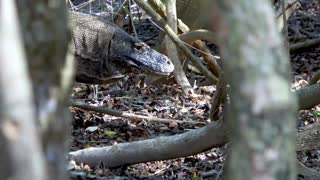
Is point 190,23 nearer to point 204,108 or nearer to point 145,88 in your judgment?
point 145,88

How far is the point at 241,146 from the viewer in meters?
1.30

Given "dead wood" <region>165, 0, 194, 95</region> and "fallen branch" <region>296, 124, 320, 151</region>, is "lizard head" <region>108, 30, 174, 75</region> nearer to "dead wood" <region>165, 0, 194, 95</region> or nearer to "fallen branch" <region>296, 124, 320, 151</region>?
"dead wood" <region>165, 0, 194, 95</region>

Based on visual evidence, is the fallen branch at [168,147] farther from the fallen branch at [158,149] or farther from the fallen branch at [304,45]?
the fallen branch at [304,45]

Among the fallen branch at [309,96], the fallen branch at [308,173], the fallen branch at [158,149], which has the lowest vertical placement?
the fallen branch at [308,173]

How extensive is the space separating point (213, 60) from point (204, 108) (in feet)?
2.19

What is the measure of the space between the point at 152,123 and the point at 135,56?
523 mm

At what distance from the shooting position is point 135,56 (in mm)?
5469

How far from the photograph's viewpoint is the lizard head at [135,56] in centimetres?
539

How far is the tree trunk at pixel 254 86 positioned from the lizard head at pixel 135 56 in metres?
4.08

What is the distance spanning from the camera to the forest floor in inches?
170

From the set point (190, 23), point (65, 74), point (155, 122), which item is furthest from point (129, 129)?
point (65, 74)

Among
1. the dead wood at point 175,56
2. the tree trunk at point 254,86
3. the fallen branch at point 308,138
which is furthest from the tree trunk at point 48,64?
the dead wood at point 175,56

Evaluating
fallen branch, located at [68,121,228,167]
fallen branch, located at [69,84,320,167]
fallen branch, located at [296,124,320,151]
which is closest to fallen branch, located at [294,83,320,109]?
fallen branch, located at [69,84,320,167]

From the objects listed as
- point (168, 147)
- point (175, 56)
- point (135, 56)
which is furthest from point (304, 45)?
point (168, 147)
